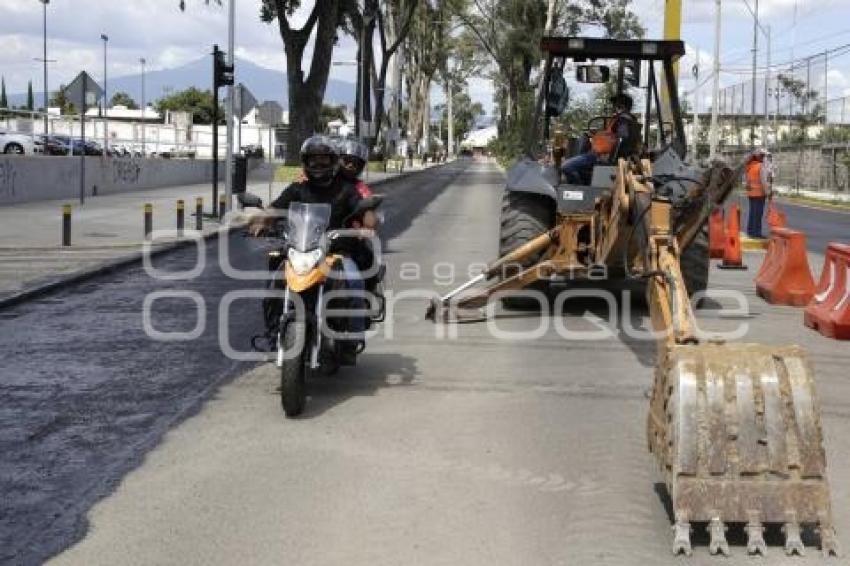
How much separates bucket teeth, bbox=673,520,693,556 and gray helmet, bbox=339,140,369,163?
4.21 metres

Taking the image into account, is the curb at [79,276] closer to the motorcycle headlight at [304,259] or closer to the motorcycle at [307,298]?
the motorcycle at [307,298]

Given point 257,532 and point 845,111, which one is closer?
point 257,532

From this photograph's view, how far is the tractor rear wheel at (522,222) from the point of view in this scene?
11359 millimetres

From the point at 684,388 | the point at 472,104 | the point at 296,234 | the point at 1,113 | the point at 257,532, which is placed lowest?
the point at 257,532

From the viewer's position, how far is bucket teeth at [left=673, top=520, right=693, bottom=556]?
4695 millimetres

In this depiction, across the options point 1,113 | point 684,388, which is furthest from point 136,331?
point 1,113

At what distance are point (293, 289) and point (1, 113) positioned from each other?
26912mm

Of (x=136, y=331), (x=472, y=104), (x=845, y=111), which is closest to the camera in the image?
(x=136, y=331)

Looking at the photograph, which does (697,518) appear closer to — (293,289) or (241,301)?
(293,289)

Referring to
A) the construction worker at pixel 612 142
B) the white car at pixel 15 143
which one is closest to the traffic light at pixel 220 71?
the white car at pixel 15 143

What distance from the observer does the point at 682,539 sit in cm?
470

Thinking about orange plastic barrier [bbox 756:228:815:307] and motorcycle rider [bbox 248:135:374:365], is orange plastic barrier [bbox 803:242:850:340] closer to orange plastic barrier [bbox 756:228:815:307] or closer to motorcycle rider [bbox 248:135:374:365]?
orange plastic barrier [bbox 756:228:815:307]

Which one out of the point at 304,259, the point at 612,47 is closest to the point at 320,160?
the point at 304,259

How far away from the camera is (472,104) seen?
193 m
